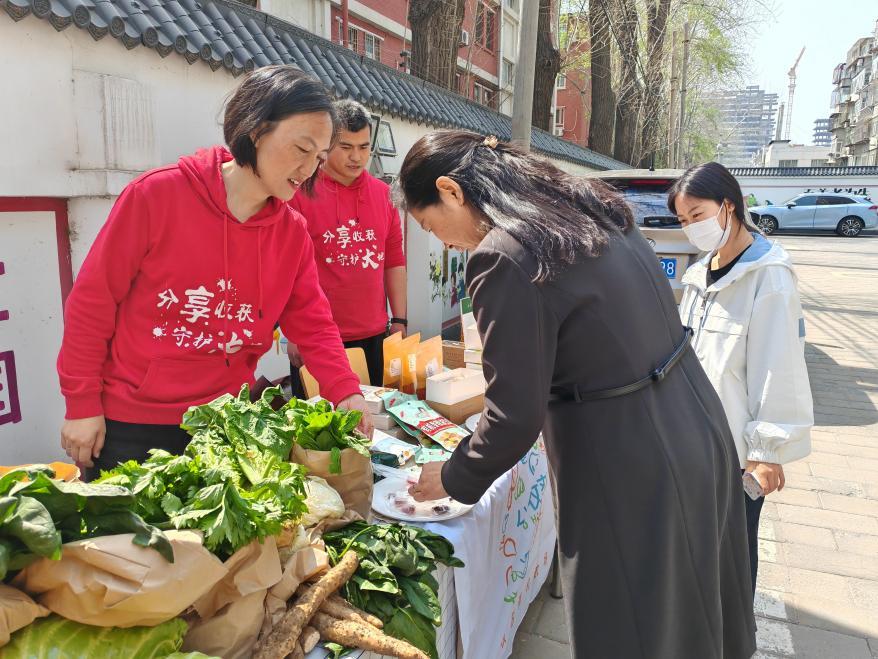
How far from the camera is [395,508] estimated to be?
1.87 m

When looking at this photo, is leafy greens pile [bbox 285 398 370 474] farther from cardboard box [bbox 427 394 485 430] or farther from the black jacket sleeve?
cardboard box [bbox 427 394 485 430]

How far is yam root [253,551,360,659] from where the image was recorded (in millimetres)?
1194

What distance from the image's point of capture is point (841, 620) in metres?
2.81

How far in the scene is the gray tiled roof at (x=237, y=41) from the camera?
104 inches

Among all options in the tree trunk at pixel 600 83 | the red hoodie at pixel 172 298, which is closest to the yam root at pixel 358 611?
the red hoodie at pixel 172 298

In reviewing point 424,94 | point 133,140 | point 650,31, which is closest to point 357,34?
point 650,31

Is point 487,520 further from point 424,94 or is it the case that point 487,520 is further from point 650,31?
point 650,31

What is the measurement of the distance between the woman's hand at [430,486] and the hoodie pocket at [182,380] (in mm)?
685

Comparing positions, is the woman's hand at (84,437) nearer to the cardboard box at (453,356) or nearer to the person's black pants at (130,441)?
the person's black pants at (130,441)

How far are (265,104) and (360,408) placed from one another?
91 centimetres

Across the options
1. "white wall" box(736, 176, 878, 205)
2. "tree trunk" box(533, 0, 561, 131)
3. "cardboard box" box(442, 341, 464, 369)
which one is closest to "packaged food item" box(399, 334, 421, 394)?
"cardboard box" box(442, 341, 464, 369)

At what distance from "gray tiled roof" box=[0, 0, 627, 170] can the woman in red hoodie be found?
3.97ft

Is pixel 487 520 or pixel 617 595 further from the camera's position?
pixel 487 520

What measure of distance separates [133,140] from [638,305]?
2392 millimetres
